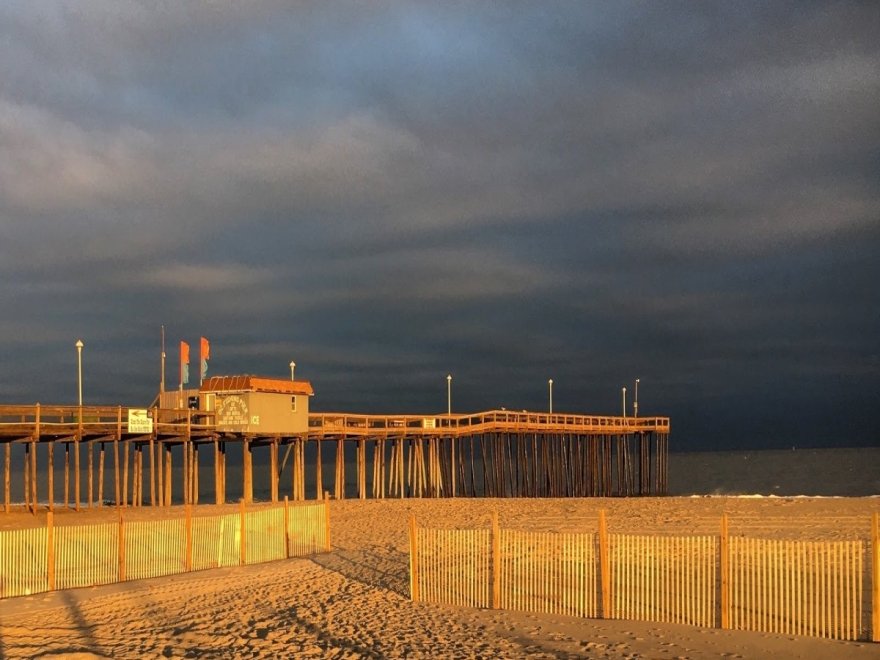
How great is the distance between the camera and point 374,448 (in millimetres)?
47188

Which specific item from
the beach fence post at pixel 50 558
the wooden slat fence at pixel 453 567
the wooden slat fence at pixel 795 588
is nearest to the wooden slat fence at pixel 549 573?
the wooden slat fence at pixel 453 567

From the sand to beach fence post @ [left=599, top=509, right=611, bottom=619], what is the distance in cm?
36

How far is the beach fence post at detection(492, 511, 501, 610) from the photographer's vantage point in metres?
15.7

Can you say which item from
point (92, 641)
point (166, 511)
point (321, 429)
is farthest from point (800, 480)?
point (92, 641)

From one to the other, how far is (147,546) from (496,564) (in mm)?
8354

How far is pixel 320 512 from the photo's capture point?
80.3 ft

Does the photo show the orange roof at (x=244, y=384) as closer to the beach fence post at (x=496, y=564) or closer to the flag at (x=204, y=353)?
the flag at (x=204, y=353)

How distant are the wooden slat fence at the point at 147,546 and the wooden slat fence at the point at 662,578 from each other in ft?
21.0

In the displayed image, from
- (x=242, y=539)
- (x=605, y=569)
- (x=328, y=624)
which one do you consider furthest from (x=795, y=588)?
(x=242, y=539)

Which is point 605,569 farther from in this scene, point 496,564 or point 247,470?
point 247,470

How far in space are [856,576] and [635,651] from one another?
3.35m

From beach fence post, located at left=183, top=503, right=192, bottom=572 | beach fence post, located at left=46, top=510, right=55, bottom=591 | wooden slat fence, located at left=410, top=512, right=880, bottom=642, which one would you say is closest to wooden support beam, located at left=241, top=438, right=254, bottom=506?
beach fence post, located at left=183, top=503, right=192, bottom=572

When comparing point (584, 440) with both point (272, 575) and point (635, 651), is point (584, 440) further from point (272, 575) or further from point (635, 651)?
point (635, 651)

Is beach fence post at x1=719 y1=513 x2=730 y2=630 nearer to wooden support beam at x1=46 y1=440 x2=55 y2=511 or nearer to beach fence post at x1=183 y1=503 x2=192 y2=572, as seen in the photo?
beach fence post at x1=183 y1=503 x2=192 y2=572
